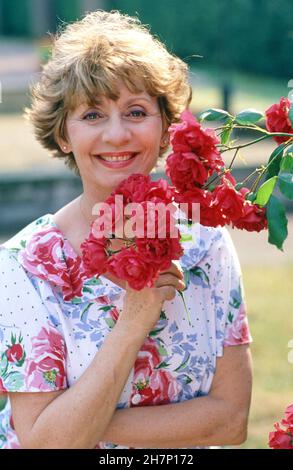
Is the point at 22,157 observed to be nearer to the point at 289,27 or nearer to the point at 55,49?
the point at 289,27

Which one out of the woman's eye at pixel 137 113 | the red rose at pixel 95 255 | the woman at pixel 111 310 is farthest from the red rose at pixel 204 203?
the woman's eye at pixel 137 113

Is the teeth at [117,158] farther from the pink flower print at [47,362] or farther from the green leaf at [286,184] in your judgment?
the green leaf at [286,184]

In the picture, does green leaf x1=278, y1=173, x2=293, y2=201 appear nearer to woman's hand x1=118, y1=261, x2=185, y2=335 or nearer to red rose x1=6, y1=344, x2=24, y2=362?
woman's hand x1=118, y1=261, x2=185, y2=335

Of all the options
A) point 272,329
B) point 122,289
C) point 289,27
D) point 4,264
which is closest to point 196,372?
point 122,289

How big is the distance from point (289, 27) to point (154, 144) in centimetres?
1462

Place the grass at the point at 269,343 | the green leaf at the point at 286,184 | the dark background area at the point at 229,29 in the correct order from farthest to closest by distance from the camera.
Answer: the dark background area at the point at 229,29 < the grass at the point at 269,343 < the green leaf at the point at 286,184

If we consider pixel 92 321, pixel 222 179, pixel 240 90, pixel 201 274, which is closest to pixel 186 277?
pixel 201 274

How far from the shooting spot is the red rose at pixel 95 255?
2160 mm

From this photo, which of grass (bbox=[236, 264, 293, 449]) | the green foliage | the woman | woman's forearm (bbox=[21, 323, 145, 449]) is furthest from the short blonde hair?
the green foliage

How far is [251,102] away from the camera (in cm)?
1533

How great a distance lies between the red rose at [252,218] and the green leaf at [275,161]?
0.08 metres

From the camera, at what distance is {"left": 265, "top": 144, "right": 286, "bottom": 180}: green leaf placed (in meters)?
2.08

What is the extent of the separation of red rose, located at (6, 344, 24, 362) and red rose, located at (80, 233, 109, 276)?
41 cm

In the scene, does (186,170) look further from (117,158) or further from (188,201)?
(117,158)
